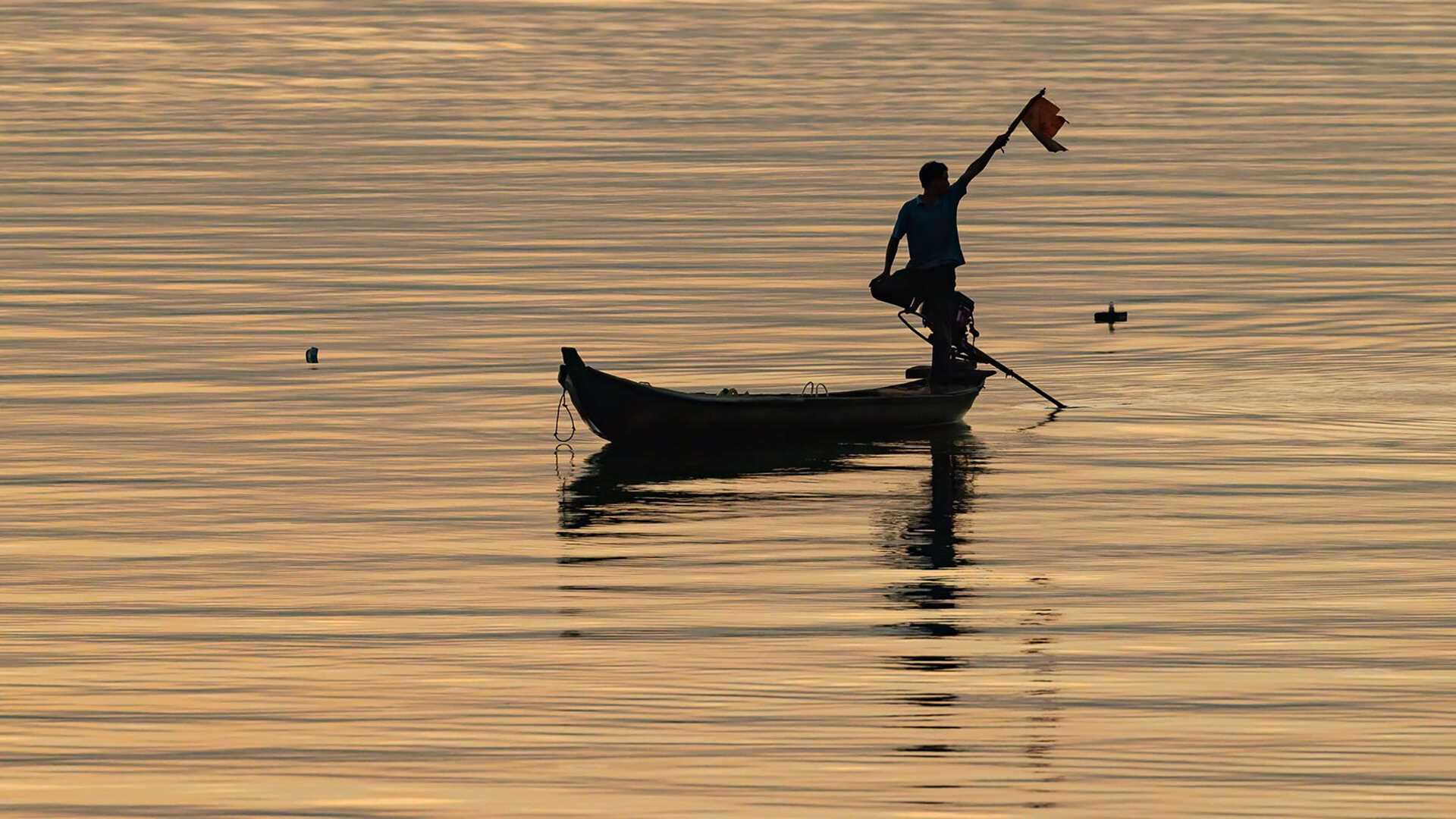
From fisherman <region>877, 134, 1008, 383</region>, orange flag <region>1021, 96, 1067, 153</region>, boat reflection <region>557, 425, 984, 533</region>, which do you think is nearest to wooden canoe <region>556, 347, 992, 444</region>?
boat reflection <region>557, 425, 984, 533</region>

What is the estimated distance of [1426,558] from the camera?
19703 mm

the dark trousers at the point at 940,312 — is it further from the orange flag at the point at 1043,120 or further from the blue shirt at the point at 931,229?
the orange flag at the point at 1043,120

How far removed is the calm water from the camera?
46.2 ft

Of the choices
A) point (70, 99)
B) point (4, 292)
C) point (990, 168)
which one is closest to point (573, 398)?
point (4, 292)

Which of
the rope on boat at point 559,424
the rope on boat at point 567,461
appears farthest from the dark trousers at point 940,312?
the rope on boat at point 567,461

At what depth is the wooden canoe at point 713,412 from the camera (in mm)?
25234

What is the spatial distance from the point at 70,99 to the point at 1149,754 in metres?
68.7

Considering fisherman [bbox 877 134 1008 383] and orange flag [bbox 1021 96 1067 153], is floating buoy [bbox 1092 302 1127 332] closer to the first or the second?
orange flag [bbox 1021 96 1067 153]

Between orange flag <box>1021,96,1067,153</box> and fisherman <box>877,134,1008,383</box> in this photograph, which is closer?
fisherman <box>877,134,1008,383</box>

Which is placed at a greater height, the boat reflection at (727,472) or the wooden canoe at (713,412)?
the wooden canoe at (713,412)

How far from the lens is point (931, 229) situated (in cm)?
2747

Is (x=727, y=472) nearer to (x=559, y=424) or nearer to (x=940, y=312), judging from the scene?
(x=559, y=424)

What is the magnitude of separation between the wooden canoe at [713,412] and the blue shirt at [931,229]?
149 cm

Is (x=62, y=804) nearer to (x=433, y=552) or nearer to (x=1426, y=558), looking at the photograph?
(x=433, y=552)
